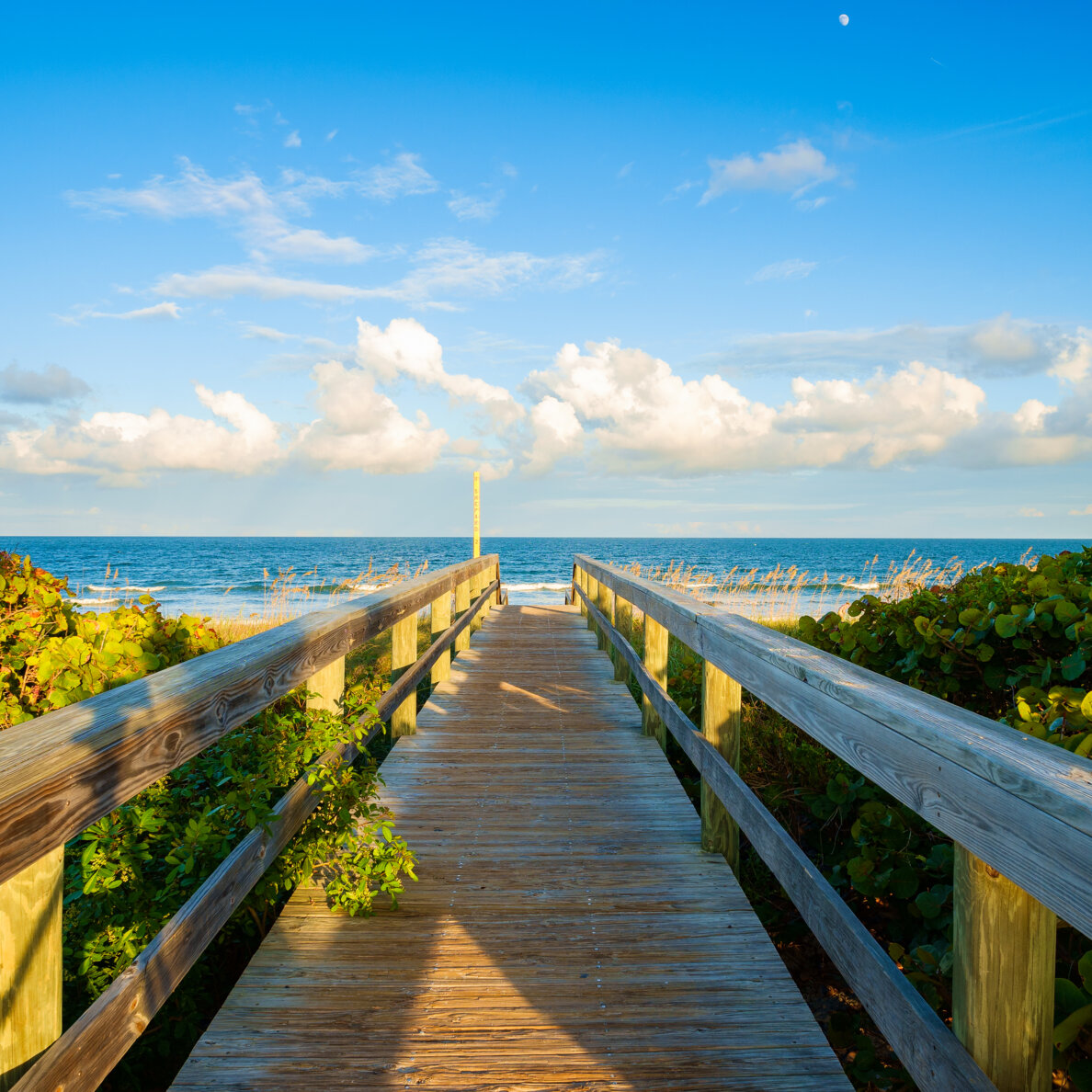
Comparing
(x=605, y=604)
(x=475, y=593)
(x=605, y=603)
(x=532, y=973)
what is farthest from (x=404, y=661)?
(x=605, y=604)

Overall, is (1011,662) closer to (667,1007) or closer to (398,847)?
(667,1007)

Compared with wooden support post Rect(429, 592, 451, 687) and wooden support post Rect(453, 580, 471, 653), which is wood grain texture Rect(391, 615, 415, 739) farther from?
wooden support post Rect(453, 580, 471, 653)

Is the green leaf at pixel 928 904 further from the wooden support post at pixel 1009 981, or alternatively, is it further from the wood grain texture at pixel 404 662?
the wood grain texture at pixel 404 662

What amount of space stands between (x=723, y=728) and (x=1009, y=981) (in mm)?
1678

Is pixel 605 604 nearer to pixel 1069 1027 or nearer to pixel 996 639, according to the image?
pixel 996 639

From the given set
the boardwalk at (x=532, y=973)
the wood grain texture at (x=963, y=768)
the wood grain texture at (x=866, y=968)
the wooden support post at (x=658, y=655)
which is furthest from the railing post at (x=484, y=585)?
the wood grain texture at (x=963, y=768)

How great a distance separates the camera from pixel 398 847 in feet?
8.32

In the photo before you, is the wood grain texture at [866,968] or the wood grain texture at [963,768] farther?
the wood grain texture at [866,968]

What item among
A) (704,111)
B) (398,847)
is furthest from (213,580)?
(398,847)

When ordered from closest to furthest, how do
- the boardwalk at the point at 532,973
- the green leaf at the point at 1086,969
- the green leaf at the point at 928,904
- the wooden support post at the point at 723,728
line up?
the green leaf at the point at 1086,969
the boardwalk at the point at 532,973
the green leaf at the point at 928,904
the wooden support post at the point at 723,728

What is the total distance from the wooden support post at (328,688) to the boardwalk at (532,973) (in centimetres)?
66

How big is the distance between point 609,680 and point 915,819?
3.85 m

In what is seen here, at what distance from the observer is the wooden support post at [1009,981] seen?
117cm

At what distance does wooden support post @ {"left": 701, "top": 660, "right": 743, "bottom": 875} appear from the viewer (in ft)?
9.33
